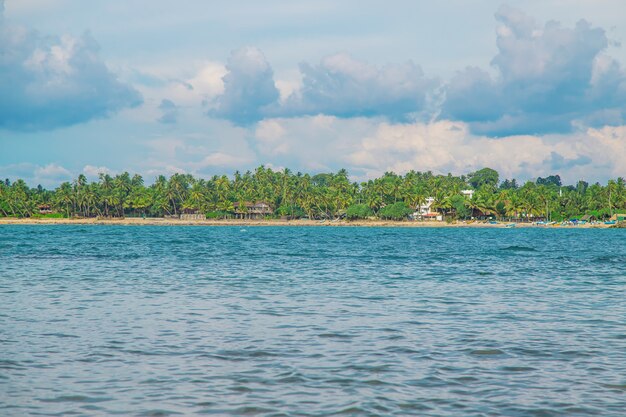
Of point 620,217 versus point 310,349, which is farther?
point 620,217

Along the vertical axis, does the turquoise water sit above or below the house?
below

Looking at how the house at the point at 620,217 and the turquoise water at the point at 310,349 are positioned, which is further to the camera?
the house at the point at 620,217

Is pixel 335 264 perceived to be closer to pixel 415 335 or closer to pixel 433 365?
pixel 415 335

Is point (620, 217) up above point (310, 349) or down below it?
above

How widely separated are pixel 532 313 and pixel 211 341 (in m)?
10.8

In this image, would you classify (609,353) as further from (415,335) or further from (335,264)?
(335,264)

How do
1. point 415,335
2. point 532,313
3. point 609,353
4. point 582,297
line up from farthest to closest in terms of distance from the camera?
point 582,297, point 532,313, point 415,335, point 609,353

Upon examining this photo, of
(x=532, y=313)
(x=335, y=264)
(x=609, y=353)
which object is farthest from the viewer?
(x=335, y=264)

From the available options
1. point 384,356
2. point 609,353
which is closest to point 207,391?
point 384,356

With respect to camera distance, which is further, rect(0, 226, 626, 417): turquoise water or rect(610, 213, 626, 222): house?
rect(610, 213, 626, 222): house

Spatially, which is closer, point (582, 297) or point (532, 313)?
point (532, 313)

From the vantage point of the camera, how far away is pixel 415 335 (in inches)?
703

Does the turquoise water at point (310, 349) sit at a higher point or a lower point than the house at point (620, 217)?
lower

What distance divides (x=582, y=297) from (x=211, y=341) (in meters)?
16.3
